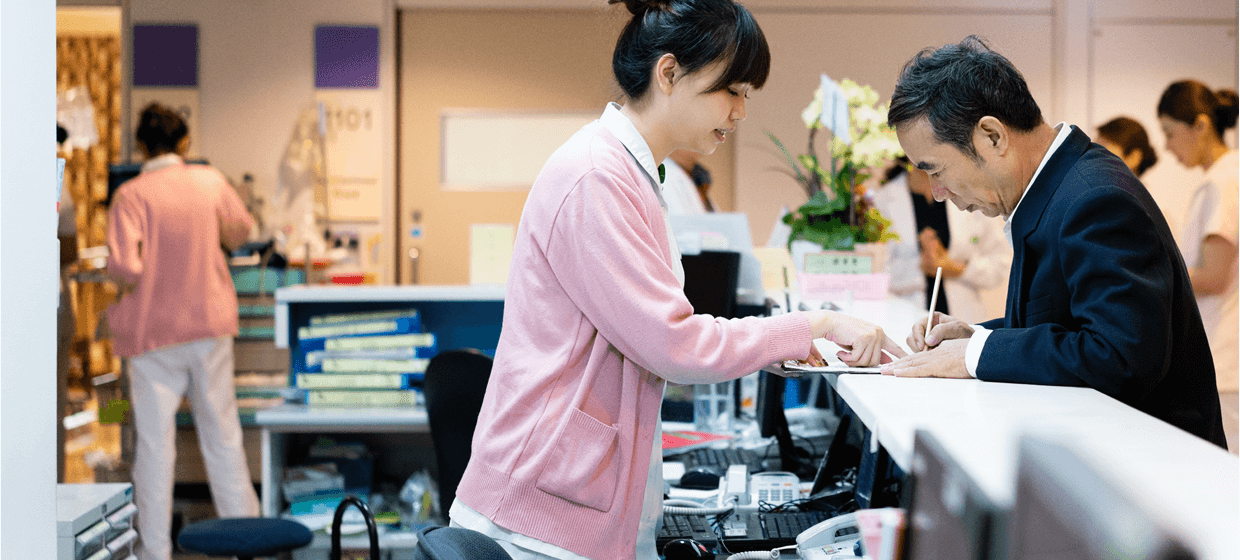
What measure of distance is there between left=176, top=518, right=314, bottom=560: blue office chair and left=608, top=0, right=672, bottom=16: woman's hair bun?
1781 mm

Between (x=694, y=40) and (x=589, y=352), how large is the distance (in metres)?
0.43

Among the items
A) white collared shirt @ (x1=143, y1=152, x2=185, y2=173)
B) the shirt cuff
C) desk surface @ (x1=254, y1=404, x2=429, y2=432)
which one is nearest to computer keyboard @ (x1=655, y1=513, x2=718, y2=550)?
the shirt cuff

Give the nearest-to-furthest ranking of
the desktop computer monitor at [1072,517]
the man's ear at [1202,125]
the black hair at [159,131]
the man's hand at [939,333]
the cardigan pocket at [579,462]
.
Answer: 1. the desktop computer monitor at [1072,517]
2. the cardigan pocket at [579,462]
3. the man's hand at [939,333]
4. the man's ear at [1202,125]
5. the black hair at [159,131]

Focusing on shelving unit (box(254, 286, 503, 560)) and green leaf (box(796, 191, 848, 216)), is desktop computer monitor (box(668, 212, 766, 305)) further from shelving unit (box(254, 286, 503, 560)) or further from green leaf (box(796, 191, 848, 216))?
shelving unit (box(254, 286, 503, 560))

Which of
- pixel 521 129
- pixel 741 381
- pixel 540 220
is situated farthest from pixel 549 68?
pixel 540 220

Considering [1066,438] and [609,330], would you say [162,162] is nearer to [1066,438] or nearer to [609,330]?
[609,330]

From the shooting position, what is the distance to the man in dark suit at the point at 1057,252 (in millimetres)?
1062

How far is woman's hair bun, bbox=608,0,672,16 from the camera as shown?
1.25m

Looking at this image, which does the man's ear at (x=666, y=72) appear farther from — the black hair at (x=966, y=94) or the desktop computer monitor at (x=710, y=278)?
the desktop computer monitor at (x=710, y=278)

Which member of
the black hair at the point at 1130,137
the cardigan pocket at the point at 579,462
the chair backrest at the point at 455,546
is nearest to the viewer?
the chair backrest at the point at 455,546

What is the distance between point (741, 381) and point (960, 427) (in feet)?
6.24

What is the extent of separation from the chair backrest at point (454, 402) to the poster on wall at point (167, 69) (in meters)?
3.81

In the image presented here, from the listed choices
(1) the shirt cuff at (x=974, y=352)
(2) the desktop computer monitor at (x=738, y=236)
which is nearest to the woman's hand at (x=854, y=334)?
(1) the shirt cuff at (x=974, y=352)

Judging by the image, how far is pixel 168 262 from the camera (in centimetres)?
366
